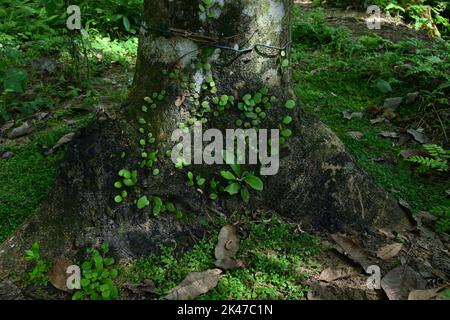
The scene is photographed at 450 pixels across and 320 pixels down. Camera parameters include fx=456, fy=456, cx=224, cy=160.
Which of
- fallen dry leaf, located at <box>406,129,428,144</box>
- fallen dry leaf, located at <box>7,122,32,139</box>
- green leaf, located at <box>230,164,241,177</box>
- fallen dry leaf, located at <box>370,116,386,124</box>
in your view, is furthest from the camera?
fallen dry leaf, located at <box>370,116,386,124</box>

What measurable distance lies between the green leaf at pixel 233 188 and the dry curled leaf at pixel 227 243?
215 mm

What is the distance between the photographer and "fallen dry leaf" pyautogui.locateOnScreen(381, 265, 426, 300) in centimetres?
251

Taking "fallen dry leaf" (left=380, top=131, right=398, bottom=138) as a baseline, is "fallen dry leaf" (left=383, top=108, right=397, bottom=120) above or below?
above

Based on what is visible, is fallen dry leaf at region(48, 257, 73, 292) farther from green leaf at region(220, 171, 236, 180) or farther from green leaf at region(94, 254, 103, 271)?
green leaf at region(220, 171, 236, 180)

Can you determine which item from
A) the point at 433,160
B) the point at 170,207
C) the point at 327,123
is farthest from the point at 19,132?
the point at 433,160

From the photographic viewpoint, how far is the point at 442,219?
10.2 ft

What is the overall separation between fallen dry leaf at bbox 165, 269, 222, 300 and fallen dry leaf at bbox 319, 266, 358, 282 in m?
0.61

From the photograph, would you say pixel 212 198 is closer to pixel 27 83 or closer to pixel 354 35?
pixel 27 83

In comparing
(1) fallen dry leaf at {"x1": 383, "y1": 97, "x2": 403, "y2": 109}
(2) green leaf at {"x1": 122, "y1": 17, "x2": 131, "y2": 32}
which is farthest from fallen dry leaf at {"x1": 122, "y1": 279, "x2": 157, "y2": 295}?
(2) green leaf at {"x1": 122, "y1": 17, "x2": 131, "y2": 32}

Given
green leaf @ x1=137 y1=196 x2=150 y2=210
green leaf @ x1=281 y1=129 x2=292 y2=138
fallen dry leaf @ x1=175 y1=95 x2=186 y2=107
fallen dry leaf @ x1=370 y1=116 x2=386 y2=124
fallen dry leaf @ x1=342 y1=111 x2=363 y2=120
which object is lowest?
green leaf @ x1=137 y1=196 x2=150 y2=210

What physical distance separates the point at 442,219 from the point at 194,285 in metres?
1.76

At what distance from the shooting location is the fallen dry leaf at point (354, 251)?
2710 millimetres
